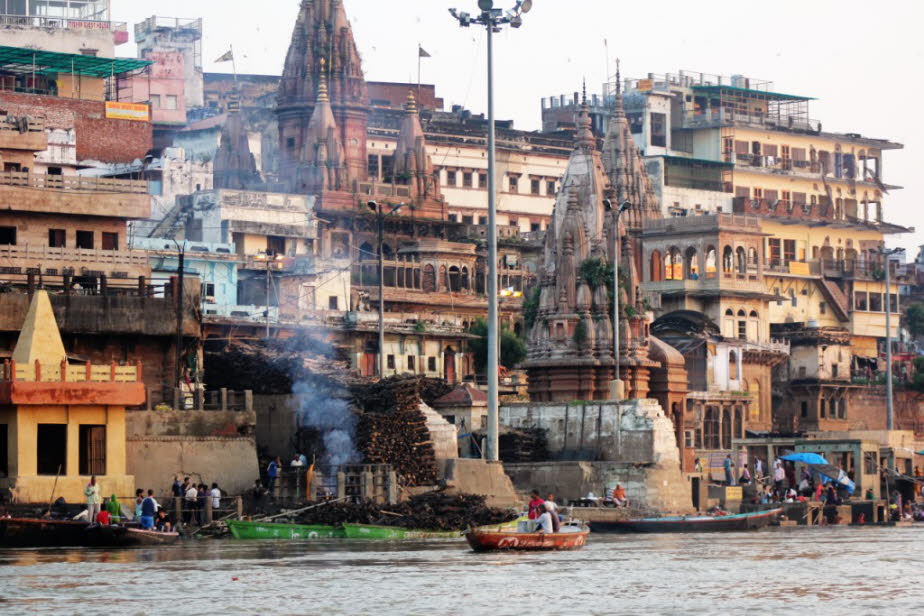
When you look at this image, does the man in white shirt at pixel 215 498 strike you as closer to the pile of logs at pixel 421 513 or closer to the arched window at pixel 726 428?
the pile of logs at pixel 421 513

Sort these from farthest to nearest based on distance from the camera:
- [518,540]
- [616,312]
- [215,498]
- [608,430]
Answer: [616,312] → [608,430] → [215,498] → [518,540]

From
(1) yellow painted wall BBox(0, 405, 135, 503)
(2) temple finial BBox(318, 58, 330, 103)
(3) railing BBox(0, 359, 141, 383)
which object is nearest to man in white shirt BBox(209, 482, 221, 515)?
(1) yellow painted wall BBox(0, 405, 135, 503)

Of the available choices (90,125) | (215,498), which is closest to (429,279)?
(90,125)

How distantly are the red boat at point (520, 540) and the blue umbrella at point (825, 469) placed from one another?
1309 inches

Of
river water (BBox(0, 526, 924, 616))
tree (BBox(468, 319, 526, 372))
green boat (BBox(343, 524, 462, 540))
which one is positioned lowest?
river water (BBox(0, 526, 924, 616))

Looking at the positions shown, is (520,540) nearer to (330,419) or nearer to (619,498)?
(330,419)

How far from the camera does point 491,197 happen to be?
60.3m

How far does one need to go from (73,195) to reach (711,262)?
5024cm

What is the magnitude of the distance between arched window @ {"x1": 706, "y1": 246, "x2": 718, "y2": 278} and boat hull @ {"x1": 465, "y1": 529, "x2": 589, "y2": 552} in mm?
59934

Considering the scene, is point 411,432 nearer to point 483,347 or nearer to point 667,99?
point 483,347

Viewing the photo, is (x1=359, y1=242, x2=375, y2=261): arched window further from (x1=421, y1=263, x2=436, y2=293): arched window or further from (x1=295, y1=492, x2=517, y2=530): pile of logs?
(x1=295, y1=492, x2=517, y2=530): pile of logs

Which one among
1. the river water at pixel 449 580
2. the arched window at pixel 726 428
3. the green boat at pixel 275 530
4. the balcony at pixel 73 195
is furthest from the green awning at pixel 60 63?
the river water at pixel 449 580

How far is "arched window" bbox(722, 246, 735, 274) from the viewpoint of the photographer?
11021 cm

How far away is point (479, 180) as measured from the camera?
4692 inches
